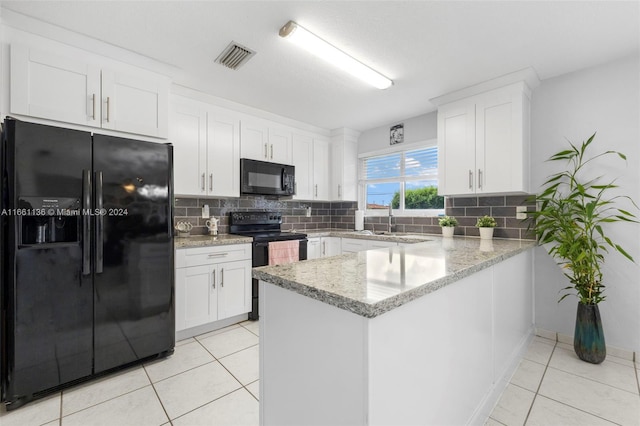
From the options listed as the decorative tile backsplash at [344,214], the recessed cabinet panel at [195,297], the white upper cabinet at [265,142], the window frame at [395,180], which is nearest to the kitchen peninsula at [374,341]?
the decorative tile backsplash at [344,214]

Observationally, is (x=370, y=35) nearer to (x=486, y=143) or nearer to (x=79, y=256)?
(x=486, y=143)

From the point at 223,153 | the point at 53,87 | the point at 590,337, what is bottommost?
the point at 590,337

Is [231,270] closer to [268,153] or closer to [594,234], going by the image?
[268,153]

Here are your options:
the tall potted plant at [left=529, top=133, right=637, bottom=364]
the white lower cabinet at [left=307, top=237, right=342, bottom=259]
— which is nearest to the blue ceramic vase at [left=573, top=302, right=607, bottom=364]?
the tall potted plant at [left=529, top=133, right=637, bottom=364]

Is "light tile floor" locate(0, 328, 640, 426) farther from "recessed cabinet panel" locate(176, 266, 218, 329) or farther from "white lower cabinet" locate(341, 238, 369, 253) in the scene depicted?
"white lower cabinet" locate(341, 238, 369, 253)

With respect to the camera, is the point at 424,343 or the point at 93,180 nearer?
the point at 424,343

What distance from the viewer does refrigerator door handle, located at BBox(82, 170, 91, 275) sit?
1862mm

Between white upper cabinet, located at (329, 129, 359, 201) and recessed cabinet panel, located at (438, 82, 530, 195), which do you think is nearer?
recessed cabinet panel, located at (438, 82, 530, 195)

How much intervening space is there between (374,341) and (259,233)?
2900 mm

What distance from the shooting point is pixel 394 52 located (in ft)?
7.13

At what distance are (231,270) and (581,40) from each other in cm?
348

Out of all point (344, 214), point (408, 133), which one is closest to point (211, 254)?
point (344, 214)

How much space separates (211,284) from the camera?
2.75m

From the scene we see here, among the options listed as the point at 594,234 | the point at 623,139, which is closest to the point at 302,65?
the point at 623,139
